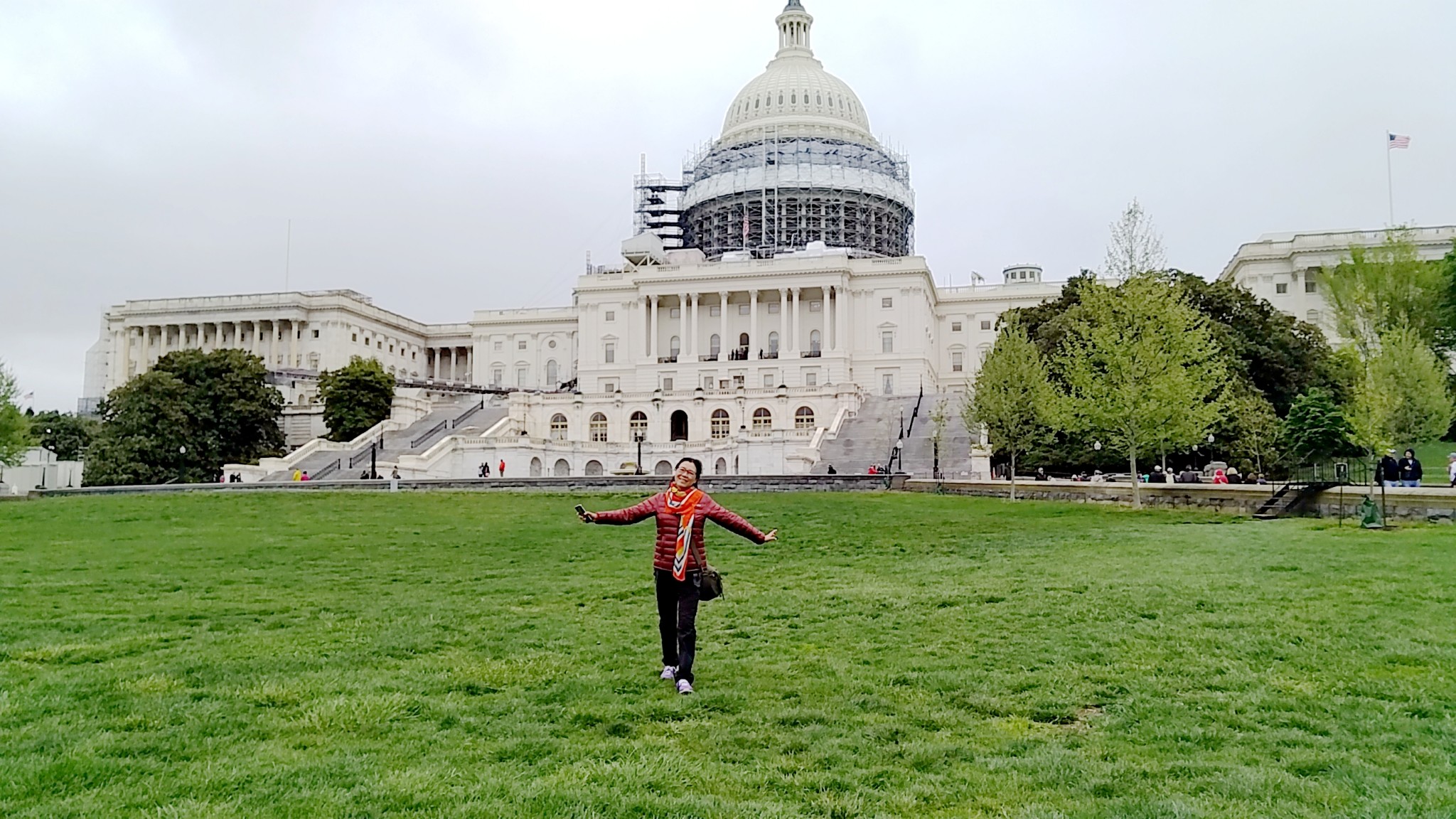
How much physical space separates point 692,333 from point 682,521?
8479 centimetres

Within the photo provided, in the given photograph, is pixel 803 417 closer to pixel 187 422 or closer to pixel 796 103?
pixel 187 422

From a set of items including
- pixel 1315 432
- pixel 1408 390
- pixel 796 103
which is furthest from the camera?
pixel 796 103

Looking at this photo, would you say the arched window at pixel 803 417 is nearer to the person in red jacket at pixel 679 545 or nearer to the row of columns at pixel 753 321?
the row of columns at pixel 753 321

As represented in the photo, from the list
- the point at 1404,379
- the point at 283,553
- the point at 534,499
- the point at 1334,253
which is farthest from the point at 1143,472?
the point at 1334,253

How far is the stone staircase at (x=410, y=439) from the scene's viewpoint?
56906 millimetres

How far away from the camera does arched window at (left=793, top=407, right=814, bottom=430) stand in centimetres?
6806

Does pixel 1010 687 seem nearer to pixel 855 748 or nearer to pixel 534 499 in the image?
pixel 855 748

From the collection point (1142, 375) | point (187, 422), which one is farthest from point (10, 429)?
point (1142, 375)

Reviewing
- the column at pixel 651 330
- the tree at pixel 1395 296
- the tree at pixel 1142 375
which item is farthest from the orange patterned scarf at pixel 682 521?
the column at pixel 651 330

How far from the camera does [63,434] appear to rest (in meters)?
85.7

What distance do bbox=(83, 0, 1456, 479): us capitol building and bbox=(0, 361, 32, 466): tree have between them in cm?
1044

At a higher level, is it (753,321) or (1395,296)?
(753,321)

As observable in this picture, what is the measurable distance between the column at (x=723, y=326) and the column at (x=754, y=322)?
1.98 meters

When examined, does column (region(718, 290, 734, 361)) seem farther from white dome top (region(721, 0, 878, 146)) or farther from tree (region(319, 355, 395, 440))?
tree (region(319, 355, 395, 440))
